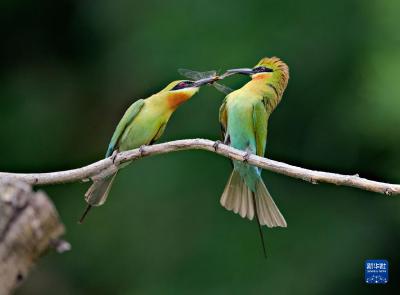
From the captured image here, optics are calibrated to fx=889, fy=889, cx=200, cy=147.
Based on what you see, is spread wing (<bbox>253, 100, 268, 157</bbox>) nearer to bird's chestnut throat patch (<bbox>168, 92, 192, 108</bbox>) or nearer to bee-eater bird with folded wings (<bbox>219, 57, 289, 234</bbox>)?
bee-eater bird with folded wings (<bbox>219, 57, 289, 234</bbox>)

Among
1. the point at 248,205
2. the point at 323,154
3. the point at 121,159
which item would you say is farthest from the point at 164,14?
the point at 121,159

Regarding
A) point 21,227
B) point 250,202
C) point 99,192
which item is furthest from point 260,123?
point 21,227

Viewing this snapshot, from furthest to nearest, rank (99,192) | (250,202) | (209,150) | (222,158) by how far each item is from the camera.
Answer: (222,158) < (250,202) < (99,192) < (209,150)

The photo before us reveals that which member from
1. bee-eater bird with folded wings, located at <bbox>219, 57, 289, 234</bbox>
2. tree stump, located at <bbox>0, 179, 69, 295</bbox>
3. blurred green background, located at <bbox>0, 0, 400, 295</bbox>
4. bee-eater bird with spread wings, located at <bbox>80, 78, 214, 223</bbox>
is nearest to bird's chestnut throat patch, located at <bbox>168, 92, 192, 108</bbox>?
bee-eater bird with spread wings, located at <bbox>80, 78, 214, 223</bbox>

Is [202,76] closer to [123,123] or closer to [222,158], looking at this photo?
[123,123]

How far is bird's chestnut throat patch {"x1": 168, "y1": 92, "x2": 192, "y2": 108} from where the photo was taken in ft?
7.77

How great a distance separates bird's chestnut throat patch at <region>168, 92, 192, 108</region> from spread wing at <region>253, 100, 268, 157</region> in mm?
245

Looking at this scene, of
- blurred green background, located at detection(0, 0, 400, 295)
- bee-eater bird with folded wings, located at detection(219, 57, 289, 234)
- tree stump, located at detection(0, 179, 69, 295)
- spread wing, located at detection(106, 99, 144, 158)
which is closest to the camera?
tree stump, located at detection(0, 179, 69, 295)

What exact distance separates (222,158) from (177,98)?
2.55 m

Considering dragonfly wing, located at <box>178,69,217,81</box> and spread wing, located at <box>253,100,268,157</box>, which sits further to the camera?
spread wing, located at <box>253,100,268,157</box>

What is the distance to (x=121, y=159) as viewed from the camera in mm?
2299

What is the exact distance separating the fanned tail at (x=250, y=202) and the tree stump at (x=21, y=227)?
129 centimetres

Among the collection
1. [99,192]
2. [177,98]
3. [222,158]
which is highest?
[177,98]

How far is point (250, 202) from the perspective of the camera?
9.08ft
